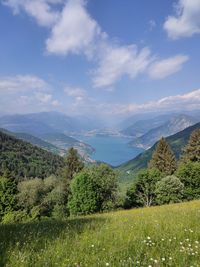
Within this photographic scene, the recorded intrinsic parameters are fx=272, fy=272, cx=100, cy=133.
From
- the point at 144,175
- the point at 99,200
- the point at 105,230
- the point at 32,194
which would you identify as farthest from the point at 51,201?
the point at 105,230

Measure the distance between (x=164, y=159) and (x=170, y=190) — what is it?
42.1 ft

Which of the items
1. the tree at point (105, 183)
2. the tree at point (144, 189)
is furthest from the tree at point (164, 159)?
the tree at point (105, 183)

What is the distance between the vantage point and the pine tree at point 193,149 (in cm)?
5456

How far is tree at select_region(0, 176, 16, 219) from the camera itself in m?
50.8

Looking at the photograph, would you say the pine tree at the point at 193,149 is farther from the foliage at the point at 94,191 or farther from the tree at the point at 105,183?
the foliage at the point at 94,191

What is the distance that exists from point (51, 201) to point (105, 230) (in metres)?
56.9

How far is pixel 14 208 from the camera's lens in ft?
172

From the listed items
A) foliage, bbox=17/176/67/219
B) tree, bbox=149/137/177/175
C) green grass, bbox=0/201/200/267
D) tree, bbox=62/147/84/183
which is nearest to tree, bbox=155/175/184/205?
tree, bbox=149/137/177/175

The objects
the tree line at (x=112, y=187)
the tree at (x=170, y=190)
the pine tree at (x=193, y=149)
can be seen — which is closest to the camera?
the tree at (x=170, y=190)

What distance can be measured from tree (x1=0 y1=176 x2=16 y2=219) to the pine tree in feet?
117

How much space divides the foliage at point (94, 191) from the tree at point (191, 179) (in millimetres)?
12663

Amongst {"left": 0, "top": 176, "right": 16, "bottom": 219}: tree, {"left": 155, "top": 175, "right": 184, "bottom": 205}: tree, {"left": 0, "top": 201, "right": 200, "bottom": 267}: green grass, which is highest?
{"left": 0, "top": 201, "right": 200, "bottom": 267}: green grass

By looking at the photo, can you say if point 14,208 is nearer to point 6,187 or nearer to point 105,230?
point 6,187

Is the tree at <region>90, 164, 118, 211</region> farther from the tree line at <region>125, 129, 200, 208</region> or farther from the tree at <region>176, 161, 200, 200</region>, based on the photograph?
the tree at <region>176, 161, 200, 200</region>
